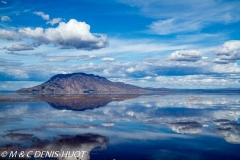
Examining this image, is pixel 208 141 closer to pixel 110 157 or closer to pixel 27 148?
pixel 110 157

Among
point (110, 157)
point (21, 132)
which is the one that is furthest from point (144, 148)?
point (21, 132)

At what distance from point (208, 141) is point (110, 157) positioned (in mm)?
20093

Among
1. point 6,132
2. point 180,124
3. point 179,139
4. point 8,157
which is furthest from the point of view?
point 180,124

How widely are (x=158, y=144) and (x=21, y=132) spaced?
96.3 ft

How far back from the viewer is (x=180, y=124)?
59.1 meters

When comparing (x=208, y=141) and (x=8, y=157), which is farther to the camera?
(x=208, y=141)

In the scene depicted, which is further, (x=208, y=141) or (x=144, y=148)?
(x=208, y=141)

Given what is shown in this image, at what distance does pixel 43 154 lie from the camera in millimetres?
34250

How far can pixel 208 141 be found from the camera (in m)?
42.4

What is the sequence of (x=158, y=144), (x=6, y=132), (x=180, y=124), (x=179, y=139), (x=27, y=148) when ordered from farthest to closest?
(x=180, y=124), (x=6, y=132), (x=179, y=139), (x=158, y=144), (x=27, y=148)

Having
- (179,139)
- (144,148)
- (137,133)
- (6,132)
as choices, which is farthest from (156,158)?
(6,132)

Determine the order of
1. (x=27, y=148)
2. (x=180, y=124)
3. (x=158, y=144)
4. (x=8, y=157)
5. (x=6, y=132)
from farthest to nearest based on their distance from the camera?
(x=180, y=124) → (x=6, y=132) → (x=158, y=144) → (x=27, y=148) → (x=8, y=157)

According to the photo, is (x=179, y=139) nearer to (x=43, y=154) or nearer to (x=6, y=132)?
(x=43, y=154)

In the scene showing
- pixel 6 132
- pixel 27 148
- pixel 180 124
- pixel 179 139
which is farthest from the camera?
pixel 180 124
